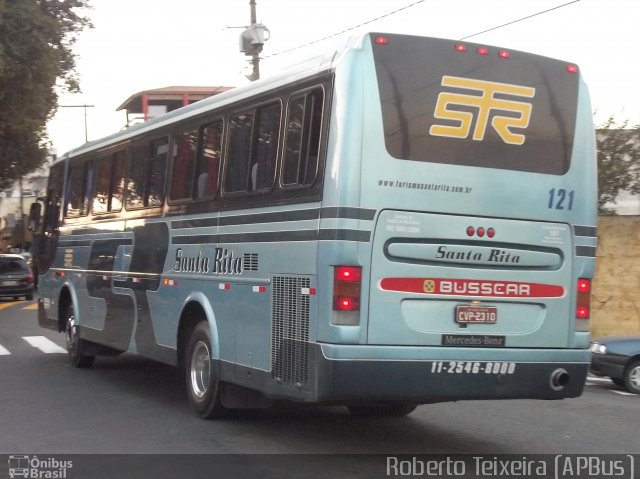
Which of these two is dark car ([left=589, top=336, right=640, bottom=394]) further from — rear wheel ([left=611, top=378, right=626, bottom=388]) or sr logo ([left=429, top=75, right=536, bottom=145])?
sr logo ([left=429, top=75, right=536, bottom=145])

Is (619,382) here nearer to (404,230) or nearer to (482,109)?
(482,109)

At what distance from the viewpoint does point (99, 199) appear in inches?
526

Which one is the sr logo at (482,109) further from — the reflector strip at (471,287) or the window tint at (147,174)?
→ the window tint at (147,174)

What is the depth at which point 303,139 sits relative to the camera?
8016 millimetres

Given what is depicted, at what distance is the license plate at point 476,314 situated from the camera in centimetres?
778

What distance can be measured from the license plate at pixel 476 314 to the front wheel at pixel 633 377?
19.7 ft

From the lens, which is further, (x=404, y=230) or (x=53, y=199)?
(x=53, y=199)

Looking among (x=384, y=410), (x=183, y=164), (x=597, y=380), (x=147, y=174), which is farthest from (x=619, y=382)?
(x=147, y=174)

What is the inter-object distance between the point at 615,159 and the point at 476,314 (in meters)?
20.9

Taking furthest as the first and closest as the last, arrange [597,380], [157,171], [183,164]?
[597,380]
[157,171]
[183,164]

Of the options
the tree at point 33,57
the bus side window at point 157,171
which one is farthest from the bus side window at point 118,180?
the tree at point 33,57

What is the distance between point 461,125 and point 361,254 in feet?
4.51

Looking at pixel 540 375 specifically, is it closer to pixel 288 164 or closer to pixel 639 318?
pixel 288 164

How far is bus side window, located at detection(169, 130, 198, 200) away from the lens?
33.8ft
